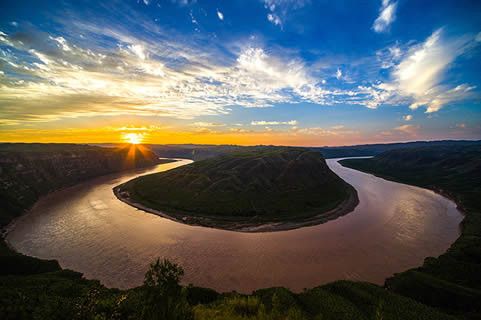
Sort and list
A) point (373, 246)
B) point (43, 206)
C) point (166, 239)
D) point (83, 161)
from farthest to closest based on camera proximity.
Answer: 1. point (83, 161)
2. point (43, 206)
3. point (166, 239)
4. point (373, 246)

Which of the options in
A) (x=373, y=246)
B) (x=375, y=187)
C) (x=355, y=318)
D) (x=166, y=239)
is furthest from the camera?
(x=375, y=187)

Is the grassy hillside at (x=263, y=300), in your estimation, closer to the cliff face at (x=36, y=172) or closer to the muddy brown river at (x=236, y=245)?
the muddy brown river at (x=236, y=245)

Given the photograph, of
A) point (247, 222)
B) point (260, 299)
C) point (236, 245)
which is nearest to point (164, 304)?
point (260, 299)

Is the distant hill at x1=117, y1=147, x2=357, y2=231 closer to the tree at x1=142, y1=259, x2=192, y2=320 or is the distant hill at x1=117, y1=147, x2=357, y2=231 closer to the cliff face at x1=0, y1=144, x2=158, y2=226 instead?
the cliff face at x1=0, y1=144, x2=158, y2=226

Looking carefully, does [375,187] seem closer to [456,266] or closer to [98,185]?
[456,266]

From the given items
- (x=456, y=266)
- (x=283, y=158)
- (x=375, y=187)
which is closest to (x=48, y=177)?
(x=283, y=158)

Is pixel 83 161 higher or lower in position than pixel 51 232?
higher

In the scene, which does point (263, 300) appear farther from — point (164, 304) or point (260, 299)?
point (164, 304)

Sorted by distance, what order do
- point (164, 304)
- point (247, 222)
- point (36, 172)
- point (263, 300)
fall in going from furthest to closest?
point (36, 172)
point (247, 222)
point (263, 300)
point (164, 304)
